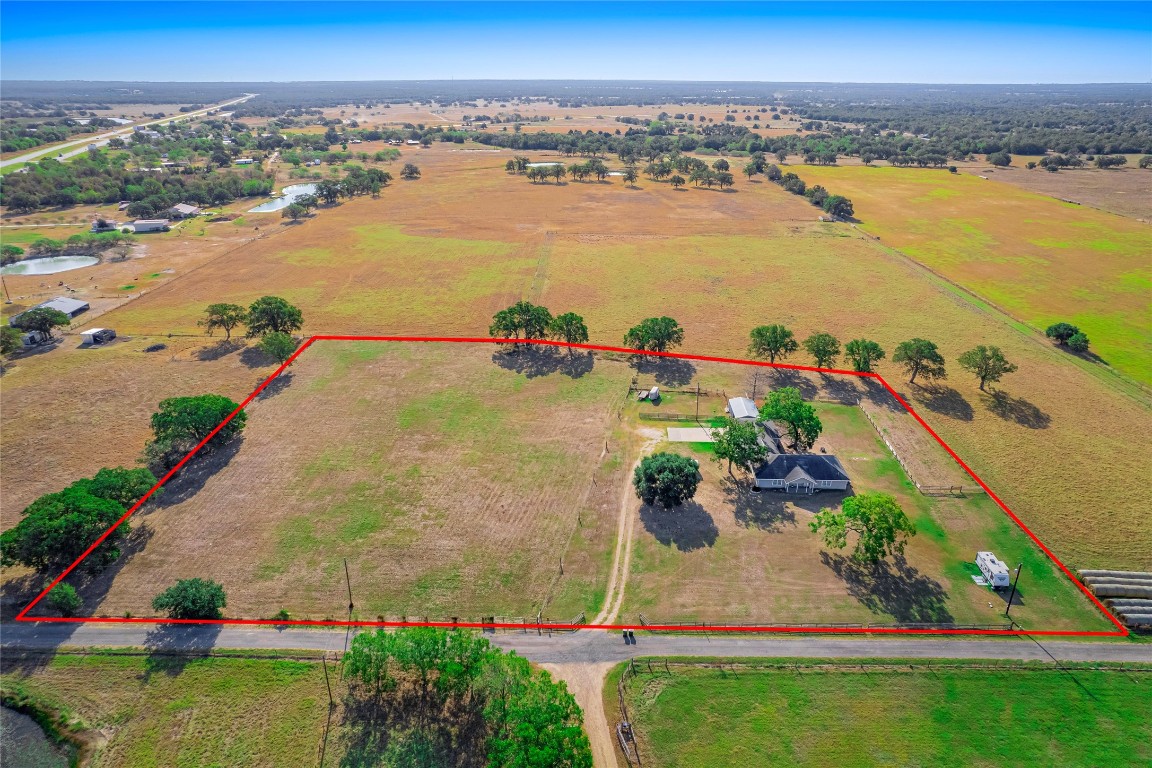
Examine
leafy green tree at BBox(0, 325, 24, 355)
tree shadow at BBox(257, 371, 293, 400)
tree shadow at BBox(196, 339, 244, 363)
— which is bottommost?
tree shadow at BBox(257, 371, 293, 400)

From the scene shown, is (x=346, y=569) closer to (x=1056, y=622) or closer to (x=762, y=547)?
(x=762, y=547)

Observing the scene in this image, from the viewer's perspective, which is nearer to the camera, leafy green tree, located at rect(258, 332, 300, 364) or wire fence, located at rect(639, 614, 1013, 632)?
wire fence, located at rect(639, 614, 1013, 632)

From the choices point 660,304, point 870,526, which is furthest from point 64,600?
point 660,304

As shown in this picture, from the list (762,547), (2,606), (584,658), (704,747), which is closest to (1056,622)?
(762,547)

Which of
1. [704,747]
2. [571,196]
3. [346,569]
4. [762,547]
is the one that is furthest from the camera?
[571,196]

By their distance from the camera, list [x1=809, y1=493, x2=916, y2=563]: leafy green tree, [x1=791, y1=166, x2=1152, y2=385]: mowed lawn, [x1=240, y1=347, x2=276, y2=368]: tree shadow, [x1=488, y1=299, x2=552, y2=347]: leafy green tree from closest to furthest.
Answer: [x1=809, y1=493, x2=916, y2=563]: leafy green tree, [x1=240, y1=347, x2=276, y2=368]: tree shadow, [x1=488, y1=299, x2=552, y2=347]: leafy green tree, [x1=791, y1=166, x2=1152, y2=385]: mowed lawn

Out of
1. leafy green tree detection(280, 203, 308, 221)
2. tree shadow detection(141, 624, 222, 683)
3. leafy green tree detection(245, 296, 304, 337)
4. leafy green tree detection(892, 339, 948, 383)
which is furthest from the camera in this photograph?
leafy green tree detection(280, 203, 308, 221)

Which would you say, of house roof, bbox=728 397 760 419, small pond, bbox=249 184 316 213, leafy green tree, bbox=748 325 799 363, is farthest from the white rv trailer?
small pond, bbox=249 184 316 213

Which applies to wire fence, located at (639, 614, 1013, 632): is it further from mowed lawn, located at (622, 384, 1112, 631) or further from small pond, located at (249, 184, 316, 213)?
small pond, located at (249, 184, 316, 213)
